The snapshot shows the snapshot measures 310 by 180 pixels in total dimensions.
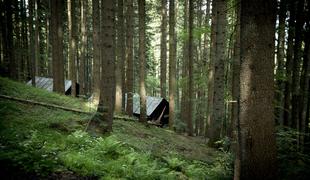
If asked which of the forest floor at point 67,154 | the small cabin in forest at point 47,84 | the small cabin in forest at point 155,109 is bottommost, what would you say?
the small cabin in forest at point 155,109

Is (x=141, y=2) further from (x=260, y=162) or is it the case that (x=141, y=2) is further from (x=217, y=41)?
(x=260, y=162)

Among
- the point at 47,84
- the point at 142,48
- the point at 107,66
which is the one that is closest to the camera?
the point at 107,66

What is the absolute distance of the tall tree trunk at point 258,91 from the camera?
172 inches

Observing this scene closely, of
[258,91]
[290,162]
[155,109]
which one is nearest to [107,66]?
[258,91]

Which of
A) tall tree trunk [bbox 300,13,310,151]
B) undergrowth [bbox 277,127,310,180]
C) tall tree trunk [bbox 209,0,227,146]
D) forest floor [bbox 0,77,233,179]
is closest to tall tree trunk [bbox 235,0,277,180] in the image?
undergrowth [bbox 277,127,310,180]

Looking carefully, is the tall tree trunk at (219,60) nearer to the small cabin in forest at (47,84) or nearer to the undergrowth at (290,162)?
the undergrowth at (290,162)

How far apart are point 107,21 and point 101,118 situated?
3326mm

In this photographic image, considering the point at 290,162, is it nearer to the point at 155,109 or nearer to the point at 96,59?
the point at 96,59

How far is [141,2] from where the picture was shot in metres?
14.3

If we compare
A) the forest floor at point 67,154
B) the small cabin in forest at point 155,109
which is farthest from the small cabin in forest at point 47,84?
the forest floor at point 67,154

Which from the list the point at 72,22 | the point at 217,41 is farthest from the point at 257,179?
the point at 72,22

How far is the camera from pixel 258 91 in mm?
4367

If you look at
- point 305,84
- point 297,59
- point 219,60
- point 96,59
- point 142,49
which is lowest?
point 305,84

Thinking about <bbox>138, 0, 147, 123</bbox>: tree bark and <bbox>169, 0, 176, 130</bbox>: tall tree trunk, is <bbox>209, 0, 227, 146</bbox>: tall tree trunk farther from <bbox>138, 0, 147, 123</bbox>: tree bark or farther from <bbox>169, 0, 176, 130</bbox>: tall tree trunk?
<bbox>169, 0, 176, 130</bbox>: tall tree trunk
